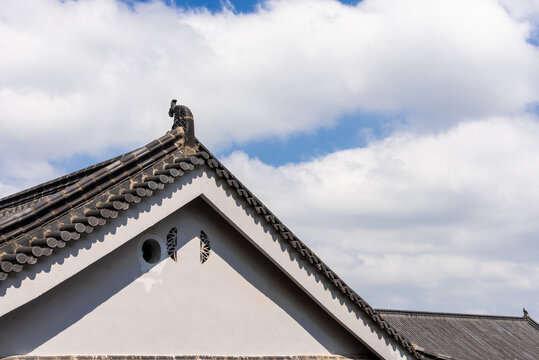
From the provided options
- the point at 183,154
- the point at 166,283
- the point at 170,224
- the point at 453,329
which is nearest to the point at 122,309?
the point at 166,283

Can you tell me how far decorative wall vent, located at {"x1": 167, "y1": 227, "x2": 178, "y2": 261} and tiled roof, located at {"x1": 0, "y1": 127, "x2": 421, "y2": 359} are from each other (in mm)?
1187

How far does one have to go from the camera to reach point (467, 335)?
36719 millimetres

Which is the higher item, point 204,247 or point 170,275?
point 204,247

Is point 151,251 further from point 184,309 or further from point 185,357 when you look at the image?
point 185,357

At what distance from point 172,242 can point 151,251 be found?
43 cm

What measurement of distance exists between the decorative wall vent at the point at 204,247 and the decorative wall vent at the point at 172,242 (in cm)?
61

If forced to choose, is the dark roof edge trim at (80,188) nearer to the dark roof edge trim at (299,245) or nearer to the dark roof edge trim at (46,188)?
the dark roof edge trim at (299,245)

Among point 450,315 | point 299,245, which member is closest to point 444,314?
point 450,315

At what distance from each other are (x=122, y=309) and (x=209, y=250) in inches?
89.2

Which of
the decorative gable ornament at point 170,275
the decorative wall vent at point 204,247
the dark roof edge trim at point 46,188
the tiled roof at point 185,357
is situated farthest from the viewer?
the dark roof edge trim at point 46,188

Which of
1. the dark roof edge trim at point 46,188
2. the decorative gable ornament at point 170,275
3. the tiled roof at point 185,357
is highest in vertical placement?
the dark roof edge trim at point 46,188

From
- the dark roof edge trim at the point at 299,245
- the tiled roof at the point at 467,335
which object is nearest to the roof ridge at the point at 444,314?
the tiled roof at the point at 467,335

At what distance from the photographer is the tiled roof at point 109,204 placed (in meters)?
10.1

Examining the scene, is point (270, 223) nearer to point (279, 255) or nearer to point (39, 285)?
point (279, 255)
